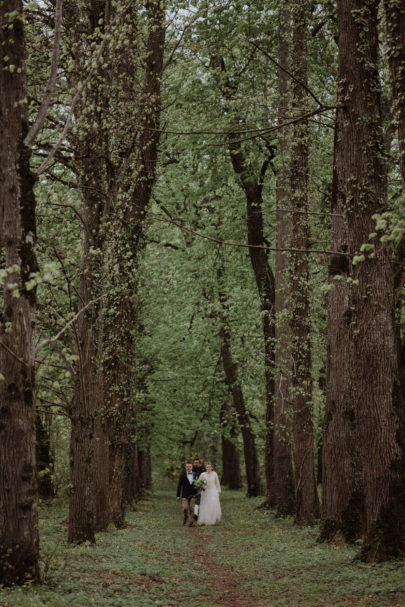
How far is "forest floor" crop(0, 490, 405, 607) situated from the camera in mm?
8219

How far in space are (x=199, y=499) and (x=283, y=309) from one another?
8.44 metres

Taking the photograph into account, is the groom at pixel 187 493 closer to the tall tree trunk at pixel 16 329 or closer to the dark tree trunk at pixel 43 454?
the dark tree trunk at pixel 43 454

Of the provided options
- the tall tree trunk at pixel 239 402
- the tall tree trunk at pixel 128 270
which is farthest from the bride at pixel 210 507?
the tall tree trunk at pixel 128 270

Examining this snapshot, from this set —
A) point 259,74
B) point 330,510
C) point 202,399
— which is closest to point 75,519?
point 330,510

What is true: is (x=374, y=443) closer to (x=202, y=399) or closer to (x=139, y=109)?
(x=139, y=109)

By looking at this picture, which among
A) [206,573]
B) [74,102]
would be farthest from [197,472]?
[74,102]

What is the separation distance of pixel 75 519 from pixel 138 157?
844cm

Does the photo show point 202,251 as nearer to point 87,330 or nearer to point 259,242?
point 259,242

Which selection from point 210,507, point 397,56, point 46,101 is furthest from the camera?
point 210,507

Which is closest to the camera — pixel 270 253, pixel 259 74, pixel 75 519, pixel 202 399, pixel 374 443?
pixel 374 443

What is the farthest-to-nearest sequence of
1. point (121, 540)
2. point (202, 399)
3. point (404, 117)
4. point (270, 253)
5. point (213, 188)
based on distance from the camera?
1. point (202, 399)
2. point (270, 253)
3. point (213, 188)
4. point (121, 540)
5. point (404, 117)

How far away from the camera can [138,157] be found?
15.6 metres

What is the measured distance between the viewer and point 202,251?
2577 centimetres

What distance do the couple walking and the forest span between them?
5.57ft
